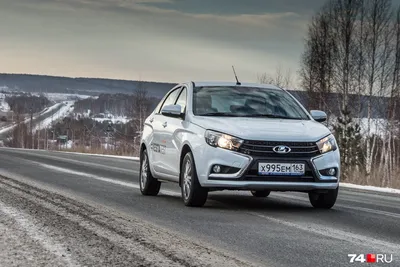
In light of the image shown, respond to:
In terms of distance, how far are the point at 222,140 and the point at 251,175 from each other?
554mm

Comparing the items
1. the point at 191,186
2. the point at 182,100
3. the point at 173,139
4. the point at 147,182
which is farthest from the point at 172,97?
the point at 191,186

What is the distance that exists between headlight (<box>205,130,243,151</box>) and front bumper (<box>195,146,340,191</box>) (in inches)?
2.4

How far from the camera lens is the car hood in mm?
9062

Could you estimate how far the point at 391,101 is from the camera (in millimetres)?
67500

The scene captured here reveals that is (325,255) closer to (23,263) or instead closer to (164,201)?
(23,263)

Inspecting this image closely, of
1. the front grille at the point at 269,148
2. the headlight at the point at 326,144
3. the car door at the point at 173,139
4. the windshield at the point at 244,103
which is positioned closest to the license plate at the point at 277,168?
the front grille at the point at 269,148

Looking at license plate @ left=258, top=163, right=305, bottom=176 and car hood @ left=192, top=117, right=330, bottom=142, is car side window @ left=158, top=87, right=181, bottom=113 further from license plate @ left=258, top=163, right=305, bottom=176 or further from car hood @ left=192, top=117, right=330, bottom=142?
license plate @ left=258, top=163, right=305, bottom=176

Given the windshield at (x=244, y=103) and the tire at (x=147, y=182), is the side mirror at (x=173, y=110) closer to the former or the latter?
the windshield at (x=244, y=103)

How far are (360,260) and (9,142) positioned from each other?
195m

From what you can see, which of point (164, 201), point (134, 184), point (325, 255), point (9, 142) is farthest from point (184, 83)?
point (9, 142)

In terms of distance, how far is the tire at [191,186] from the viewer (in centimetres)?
946

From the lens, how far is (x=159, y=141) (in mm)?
11242

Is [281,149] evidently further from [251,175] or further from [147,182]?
[147,182]

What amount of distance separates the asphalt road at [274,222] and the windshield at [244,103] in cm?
124
